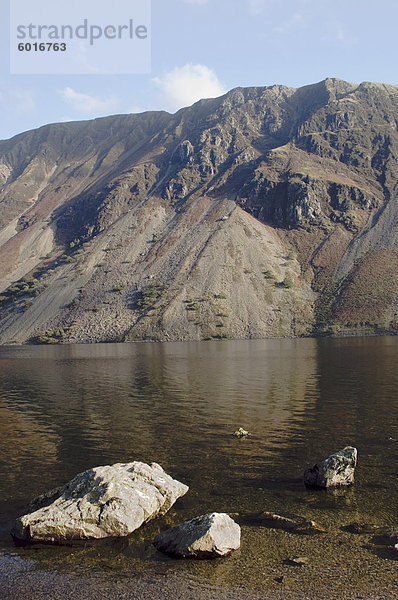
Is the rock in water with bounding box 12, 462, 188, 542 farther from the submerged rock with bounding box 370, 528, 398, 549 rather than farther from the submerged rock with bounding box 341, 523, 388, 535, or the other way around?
the submerged rock with bounding box 370, 528, 398, 549

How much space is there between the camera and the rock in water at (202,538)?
513 inches

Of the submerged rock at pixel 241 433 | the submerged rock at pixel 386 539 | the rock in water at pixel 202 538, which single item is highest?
the rock in water at pixel 202 538

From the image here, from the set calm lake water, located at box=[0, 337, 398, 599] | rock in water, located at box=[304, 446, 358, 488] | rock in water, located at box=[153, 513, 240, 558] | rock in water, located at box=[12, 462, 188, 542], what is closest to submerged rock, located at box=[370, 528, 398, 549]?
calm lake water, located at box=[0, 337, 398, 599]

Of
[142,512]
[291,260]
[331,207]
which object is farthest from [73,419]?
[331,207]

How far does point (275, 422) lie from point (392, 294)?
12701cm

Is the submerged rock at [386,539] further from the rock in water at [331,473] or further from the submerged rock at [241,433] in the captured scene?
the submerged rock at [241,433]

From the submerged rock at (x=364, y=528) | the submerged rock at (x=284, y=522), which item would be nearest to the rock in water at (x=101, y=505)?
the submerged rock at (x=284, y=522)

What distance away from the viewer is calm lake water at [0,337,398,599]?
1202cm

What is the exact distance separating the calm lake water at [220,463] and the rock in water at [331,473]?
50 centimetres

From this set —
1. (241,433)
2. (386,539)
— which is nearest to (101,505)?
(386,539)

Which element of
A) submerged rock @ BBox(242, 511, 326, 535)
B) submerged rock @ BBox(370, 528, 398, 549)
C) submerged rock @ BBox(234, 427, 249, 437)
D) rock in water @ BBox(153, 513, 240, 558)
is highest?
rock in water @ BBox(153, 513, 240, 558)

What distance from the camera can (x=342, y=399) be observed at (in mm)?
39188

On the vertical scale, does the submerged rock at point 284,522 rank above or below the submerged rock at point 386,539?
below

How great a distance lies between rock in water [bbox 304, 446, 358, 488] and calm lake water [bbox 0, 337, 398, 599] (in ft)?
1.63
